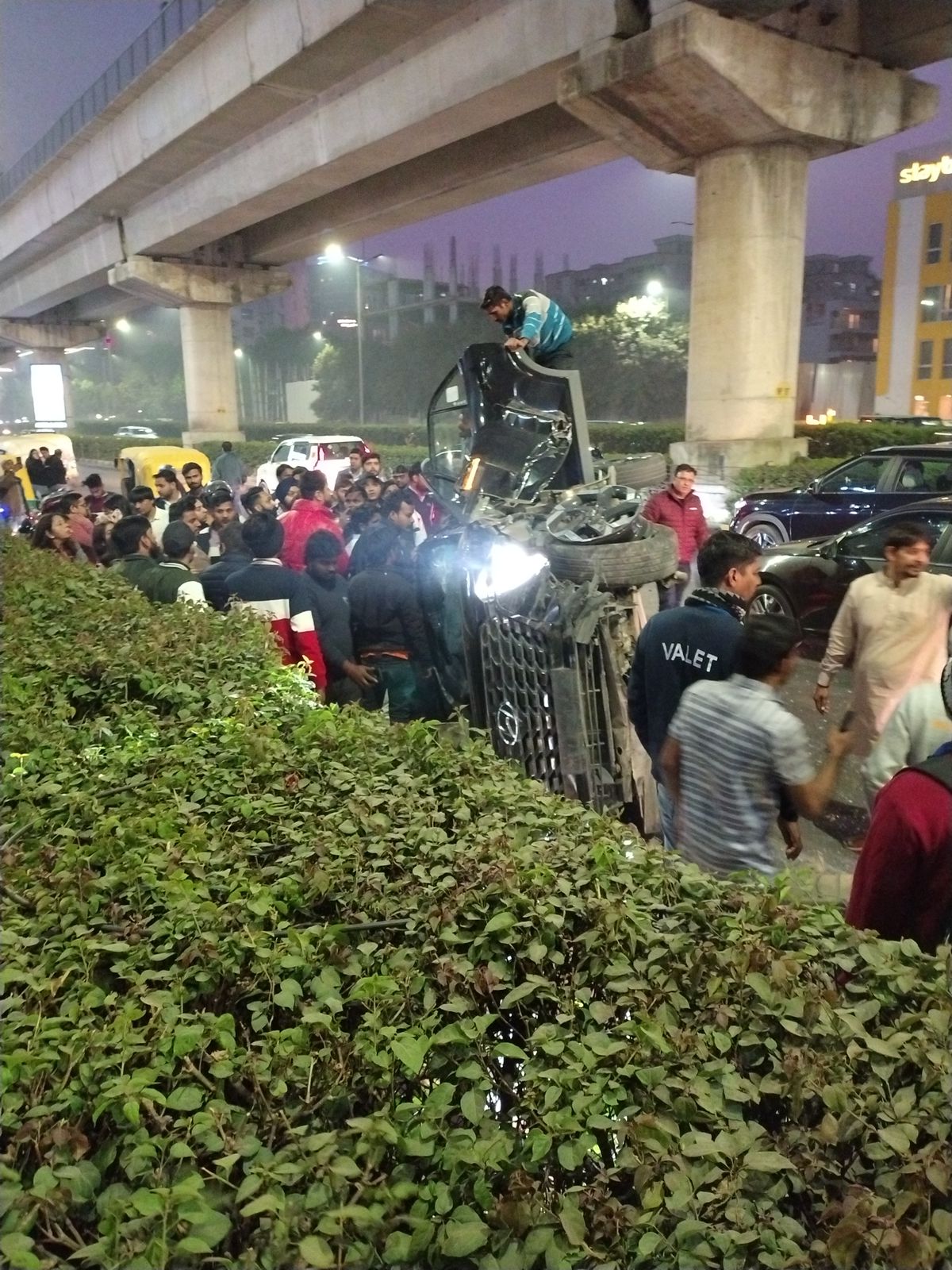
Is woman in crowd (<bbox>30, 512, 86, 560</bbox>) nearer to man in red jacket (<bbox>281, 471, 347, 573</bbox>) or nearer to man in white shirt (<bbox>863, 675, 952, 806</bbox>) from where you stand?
man in red jacket (<bbox>281, 471, 347, 573</bbox>)

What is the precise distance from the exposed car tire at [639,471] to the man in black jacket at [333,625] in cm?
221

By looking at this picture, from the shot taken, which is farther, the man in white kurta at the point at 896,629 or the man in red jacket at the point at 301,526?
the man in red jacket at the point at 301,526

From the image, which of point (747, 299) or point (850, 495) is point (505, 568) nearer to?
point (850, 495)

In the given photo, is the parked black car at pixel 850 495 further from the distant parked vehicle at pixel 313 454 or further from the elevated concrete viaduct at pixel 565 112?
the distant parked vehicle at pixel 313 454

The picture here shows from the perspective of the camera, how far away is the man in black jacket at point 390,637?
624 cm

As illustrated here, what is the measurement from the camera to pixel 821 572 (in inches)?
368

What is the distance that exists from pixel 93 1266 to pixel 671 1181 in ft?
2.80

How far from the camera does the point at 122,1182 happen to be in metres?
1.59

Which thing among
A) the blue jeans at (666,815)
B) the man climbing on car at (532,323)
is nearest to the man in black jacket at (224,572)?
the man climbing on car at (532,323)

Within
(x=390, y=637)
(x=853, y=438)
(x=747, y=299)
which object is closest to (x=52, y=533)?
(x=390, y=637)

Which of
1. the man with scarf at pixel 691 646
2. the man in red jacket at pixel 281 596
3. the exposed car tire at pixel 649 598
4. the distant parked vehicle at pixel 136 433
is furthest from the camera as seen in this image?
the distant parked vehicle at pixel 136 433

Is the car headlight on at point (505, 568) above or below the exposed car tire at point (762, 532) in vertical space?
above

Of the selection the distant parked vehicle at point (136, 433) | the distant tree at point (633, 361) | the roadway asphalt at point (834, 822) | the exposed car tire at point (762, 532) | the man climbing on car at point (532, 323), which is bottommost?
the roadway asphalt at point (834, 822)

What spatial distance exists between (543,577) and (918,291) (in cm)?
5359
